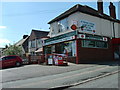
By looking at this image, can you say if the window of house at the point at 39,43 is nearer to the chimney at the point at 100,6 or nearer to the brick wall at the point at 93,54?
the chimney at the point at 100,6

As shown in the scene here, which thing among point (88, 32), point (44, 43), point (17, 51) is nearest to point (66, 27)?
point (88, 32)

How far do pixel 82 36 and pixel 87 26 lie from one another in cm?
314

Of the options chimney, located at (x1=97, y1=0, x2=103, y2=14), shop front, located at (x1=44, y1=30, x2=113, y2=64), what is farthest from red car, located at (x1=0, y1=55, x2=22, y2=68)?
chimney, located at (x1=97, y1=0, x2=103, y2=14)

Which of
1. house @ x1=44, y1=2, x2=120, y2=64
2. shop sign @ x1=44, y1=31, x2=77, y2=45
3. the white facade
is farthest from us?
the white facade

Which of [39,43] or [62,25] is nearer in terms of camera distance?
[62,25]

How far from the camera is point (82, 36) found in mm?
20250

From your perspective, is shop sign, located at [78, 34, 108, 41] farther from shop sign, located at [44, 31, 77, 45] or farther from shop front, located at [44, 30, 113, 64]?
shop sign, located at [44, 31, 77, 45]

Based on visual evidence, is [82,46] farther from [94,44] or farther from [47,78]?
[47,78]

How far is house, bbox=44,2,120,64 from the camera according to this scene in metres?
20.5

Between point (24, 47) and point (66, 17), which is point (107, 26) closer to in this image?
point (66, 17)

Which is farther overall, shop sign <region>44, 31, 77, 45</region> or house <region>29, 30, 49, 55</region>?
house <region>29, 30, 49, 55</region>

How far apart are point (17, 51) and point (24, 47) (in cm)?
587

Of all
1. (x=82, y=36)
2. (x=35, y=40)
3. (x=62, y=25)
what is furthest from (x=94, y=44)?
(x=35, y=40)

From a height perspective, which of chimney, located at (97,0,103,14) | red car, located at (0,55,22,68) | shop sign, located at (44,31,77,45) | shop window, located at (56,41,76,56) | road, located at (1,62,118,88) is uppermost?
chimney, located at (97,0,103,14)
